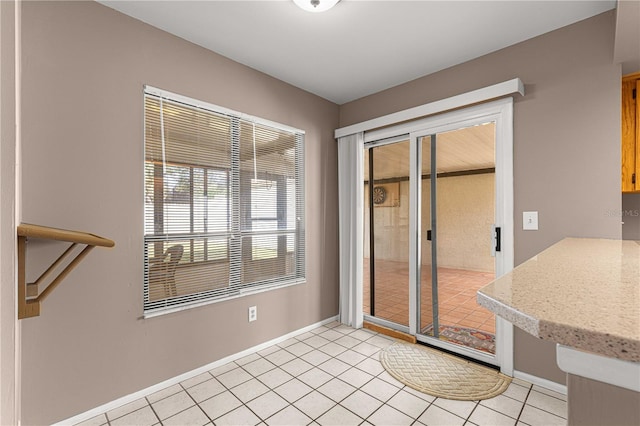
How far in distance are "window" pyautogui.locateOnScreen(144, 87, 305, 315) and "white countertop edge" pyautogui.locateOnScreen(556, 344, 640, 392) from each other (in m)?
2.28

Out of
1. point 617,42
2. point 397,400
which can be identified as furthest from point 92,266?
point 617,42

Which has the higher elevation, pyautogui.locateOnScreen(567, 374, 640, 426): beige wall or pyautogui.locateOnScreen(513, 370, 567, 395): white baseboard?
pyautogui.locateOnScreen(567, 374, 640, 426): beige wall

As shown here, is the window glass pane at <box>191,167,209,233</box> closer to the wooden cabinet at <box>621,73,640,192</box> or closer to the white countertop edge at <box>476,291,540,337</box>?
the white countertop edge at <box>476,291,540,337</box>

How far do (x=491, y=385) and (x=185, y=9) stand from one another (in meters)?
3.38

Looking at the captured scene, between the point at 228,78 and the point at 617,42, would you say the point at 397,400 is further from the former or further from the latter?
the point at 228,78

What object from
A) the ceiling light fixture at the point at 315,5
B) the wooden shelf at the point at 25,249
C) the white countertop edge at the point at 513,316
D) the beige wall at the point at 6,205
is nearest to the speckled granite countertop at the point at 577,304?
the white countertop edge at the point at 513,316

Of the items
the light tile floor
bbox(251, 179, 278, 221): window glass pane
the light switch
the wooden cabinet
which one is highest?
the wooden cabinet

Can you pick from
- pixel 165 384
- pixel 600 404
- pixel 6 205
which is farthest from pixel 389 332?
pixel 6 205

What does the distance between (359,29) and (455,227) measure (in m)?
1.89

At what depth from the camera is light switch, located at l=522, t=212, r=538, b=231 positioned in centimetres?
221

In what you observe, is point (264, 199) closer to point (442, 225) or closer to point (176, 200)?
point (176, 200)

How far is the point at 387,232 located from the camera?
3279 mm

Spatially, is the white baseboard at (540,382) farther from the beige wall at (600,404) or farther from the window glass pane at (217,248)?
the window glass pane at (217,248)

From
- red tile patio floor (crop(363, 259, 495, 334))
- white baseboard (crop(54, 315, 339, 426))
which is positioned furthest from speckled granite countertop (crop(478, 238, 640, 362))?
white baseboard (crop(54, 315, 339, 426))
